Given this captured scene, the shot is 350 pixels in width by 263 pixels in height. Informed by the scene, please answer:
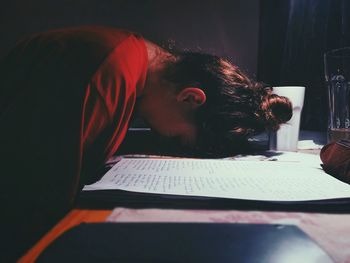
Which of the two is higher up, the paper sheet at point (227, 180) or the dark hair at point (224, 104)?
the dark hair at point (224, 104)

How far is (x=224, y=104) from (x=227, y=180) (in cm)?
44

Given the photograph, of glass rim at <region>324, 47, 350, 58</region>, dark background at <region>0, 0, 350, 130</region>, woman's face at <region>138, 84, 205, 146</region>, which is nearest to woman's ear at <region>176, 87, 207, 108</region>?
woman's face at <region>138, 84, 205, 146</region>

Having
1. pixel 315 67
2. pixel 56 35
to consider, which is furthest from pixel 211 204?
pixel 315 67

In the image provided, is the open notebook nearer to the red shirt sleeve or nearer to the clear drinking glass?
the red shirt sleeve

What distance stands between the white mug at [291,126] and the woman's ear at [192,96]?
0.23 m

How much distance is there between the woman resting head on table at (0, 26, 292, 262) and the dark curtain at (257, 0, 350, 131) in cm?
36

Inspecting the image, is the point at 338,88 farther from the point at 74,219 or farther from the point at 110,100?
the point at 74,219

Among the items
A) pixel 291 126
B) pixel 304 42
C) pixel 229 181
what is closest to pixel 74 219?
pixel 229 181

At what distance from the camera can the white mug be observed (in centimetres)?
96

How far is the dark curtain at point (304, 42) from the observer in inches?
48.2

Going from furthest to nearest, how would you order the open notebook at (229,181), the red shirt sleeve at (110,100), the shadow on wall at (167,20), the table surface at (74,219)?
the shadow on wall at (167,20)
the red shirt sleeve at (110,100)
the open notebook at (229,181)
the table surface at (74,219)

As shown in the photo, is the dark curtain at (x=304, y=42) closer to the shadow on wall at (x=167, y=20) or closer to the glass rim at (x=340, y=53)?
the shadow on wall at (x=167, y=20)

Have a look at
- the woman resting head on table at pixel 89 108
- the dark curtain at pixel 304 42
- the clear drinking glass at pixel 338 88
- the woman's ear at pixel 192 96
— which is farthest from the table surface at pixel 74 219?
the dark curtain at pixel 304 42

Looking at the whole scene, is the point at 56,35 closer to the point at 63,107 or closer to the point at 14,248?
the point at 63,107
